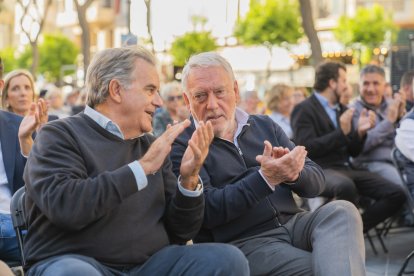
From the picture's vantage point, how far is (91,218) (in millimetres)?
3572

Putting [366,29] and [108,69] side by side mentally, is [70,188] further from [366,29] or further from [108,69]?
[366,29]

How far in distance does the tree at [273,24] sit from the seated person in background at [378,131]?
112 ft

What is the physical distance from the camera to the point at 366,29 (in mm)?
40906

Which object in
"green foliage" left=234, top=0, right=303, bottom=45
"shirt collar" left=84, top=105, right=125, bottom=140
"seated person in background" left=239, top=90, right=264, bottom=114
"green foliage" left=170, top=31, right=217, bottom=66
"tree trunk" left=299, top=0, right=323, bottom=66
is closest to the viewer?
"shirt collar" left=84, top=105, right=125, bottom=140

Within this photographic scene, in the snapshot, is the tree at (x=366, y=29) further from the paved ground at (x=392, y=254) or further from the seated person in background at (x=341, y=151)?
the seated person in background at (x=341, y=151)

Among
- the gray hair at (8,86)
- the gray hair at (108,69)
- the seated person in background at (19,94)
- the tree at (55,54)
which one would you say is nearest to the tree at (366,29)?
the tree at (55,54)

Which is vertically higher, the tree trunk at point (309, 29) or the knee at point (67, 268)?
the tree trunk at point (309, 29)

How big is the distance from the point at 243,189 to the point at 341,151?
13.8ft

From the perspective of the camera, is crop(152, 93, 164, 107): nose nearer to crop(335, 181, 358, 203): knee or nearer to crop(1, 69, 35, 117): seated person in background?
crop(1, 69, 35, 117): seated person in background

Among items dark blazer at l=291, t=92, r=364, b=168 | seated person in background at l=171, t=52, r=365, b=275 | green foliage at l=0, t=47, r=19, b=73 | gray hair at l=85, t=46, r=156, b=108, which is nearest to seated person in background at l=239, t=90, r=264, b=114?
dark blazer at l=291, t=92, r=364, b=168

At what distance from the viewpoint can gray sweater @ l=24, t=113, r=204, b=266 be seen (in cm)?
357

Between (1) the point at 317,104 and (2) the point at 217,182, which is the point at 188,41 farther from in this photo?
(2) the point at 217,182

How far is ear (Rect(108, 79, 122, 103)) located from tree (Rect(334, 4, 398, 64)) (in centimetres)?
3699

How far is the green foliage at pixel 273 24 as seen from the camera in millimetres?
43344
